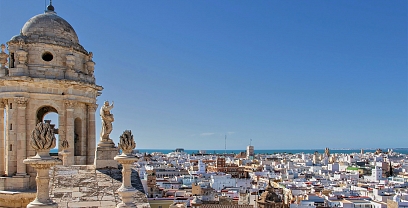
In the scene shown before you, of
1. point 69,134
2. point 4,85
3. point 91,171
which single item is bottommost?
point 91,171

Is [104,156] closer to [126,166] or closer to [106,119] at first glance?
[106,119]

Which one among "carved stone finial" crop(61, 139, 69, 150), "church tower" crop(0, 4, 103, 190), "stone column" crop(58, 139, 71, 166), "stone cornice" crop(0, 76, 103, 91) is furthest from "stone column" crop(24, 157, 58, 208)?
"stone cornice" crop(0, 76, 103, 91)

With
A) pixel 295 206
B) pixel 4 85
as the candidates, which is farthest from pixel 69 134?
pixel 295 206

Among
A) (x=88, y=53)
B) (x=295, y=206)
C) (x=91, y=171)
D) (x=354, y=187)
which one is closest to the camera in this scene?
(x=91, y=171)

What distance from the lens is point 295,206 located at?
40062 millimetres

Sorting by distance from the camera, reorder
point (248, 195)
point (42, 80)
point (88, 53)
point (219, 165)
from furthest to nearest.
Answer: point (219, 165) → point (248, 195) → point (88, 53) → point (42, 80)

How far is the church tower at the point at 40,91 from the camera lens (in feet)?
43.1

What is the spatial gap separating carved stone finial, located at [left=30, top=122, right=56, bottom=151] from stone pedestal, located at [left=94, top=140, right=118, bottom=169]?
12.1ft

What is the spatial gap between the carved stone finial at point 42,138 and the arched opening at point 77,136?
6867 millimetres

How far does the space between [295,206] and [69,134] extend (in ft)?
102

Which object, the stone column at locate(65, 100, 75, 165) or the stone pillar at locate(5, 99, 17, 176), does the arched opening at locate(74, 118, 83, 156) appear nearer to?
the stone column at locate(65, 100, 75, 165)

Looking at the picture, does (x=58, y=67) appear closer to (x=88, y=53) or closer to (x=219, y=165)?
(x=88, y=53)

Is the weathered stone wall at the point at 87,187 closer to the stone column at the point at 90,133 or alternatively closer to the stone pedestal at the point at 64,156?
the stone pedestal at the point at 64,156

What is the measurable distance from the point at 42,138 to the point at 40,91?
249 inches
